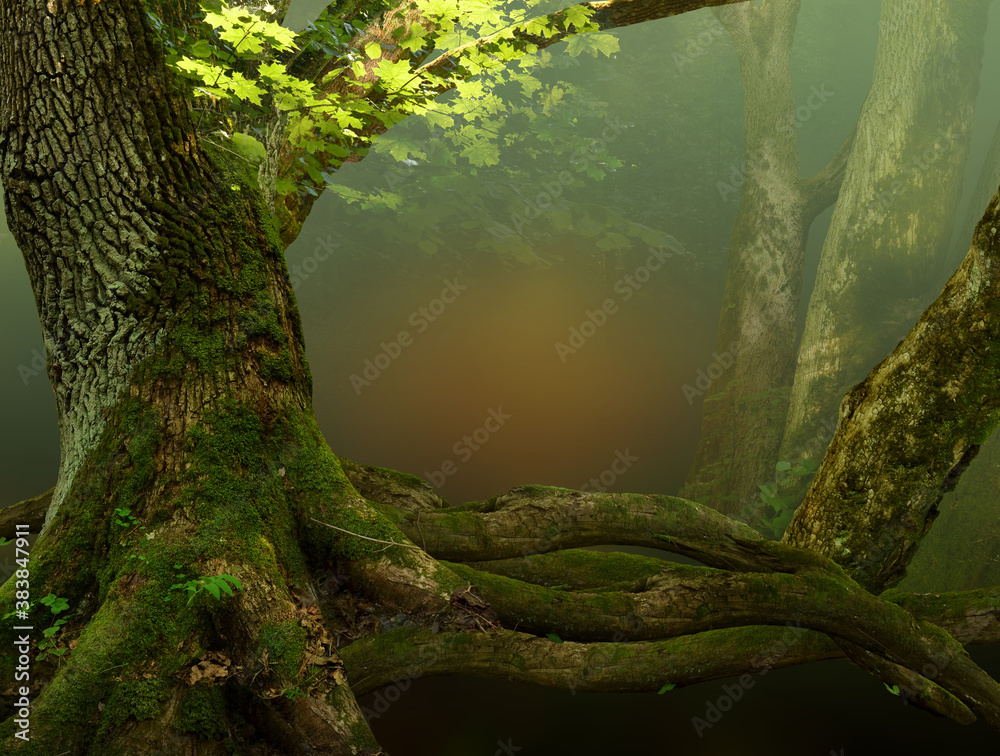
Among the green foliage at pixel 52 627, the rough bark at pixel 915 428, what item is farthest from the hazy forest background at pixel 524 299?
the green foliage at pixel 52 627

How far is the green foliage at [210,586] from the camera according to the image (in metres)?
2.04

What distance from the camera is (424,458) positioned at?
1013cm

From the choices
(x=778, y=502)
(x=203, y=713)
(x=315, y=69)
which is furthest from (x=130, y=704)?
(x=778, y=502)

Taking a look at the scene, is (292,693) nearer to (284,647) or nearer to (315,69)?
Answer: (284,647)

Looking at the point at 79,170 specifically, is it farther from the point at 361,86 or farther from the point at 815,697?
the point at 815,697

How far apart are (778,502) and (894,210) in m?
3.86

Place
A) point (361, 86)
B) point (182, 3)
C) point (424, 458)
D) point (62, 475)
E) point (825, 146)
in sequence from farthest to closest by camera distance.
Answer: point (825, 146) → point (424, 458) → point (361, 86) → point (182, 3) → point (62, 475)

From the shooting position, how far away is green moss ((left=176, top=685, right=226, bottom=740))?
2.04 meters

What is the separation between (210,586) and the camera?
79.7 inches

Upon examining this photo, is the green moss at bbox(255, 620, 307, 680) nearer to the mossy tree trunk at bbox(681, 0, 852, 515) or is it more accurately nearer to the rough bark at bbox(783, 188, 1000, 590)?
the rough bark at bbox(783, 188, 1000, 590)

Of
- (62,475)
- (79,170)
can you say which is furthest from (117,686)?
(79,170)

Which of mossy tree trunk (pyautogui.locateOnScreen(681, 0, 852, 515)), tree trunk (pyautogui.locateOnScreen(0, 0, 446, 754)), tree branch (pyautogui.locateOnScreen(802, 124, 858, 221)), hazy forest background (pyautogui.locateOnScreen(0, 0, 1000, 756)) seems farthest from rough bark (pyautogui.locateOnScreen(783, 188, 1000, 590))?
tree branch (pyautogui.locateOnScreen(802, 124, 858, 221))

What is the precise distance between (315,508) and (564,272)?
902cm

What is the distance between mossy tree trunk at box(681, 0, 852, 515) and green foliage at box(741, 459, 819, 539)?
0.25 metres
